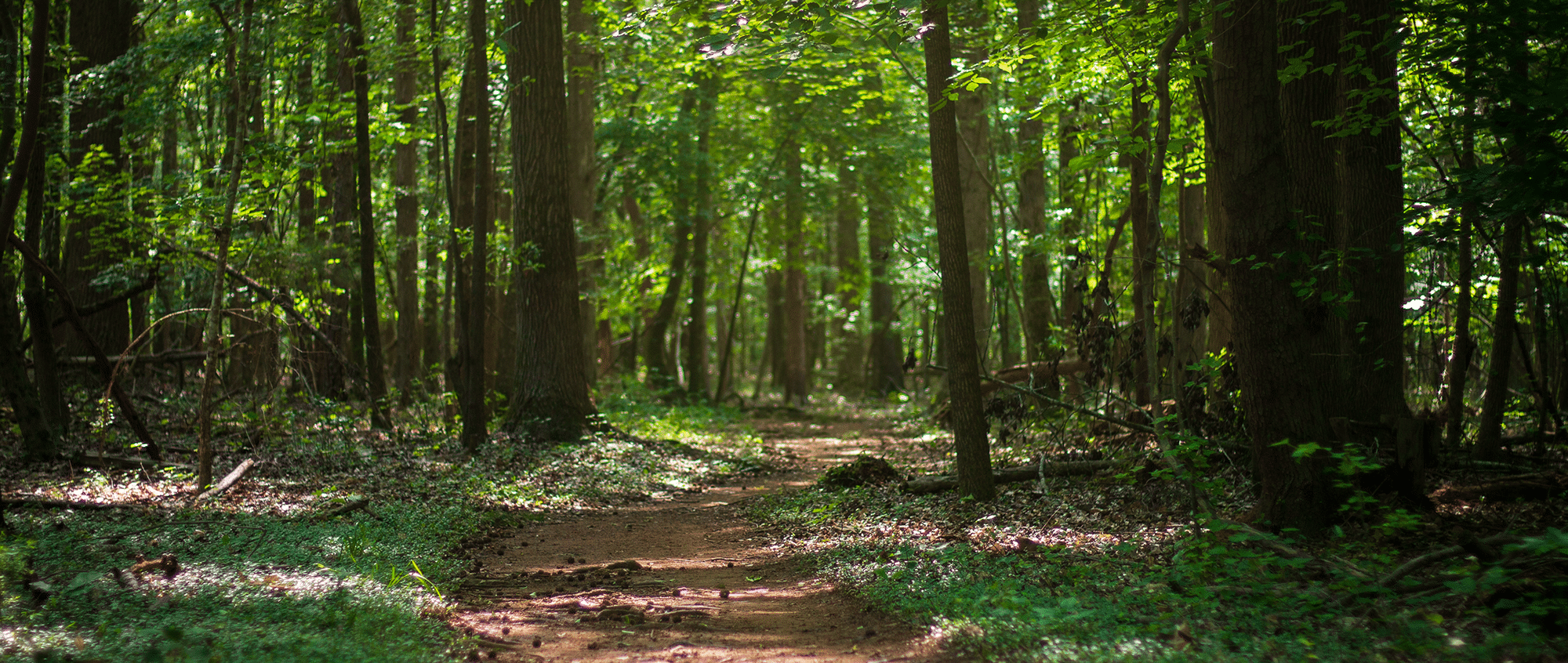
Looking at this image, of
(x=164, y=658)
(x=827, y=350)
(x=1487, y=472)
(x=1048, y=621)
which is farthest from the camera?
(x=827, y=350)

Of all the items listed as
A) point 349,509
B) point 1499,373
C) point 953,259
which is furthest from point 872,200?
point 349,509

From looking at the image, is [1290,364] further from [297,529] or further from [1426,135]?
[1426,135]

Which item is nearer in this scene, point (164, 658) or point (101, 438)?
point (164, 658)

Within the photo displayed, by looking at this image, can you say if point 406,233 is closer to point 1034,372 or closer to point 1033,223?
point 1033,223

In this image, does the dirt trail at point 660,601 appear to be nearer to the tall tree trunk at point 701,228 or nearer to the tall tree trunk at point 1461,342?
the tall tree trunk at point 1461,342

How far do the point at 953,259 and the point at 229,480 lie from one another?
282 inches

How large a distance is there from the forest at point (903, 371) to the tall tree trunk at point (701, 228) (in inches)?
146

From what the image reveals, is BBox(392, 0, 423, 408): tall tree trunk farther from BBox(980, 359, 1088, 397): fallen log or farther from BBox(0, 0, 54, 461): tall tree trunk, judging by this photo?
BBox(980, 359, 1088, 397): fallen log

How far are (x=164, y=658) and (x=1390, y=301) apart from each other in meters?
8.62

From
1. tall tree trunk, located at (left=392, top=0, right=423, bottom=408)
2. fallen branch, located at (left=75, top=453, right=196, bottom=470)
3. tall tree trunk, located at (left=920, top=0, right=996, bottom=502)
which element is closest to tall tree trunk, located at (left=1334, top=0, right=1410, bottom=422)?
tall tree trunk, located at (left=920, top=0, right=996, bottom=502)

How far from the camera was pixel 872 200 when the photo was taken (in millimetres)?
22266

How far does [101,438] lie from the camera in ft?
31.9

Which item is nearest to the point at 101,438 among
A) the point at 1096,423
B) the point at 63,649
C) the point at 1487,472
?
the point at 63,649

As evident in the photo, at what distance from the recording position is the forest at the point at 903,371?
4949 millimetres
